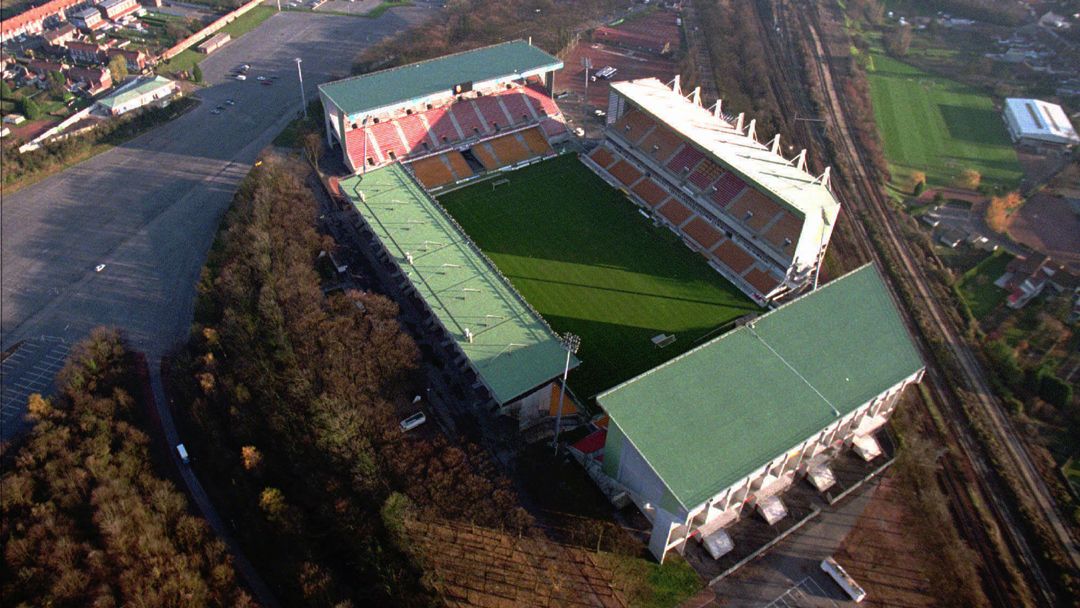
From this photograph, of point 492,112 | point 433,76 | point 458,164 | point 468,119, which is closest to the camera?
point 458,164

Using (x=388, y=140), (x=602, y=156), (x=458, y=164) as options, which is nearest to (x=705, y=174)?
(x=602, y=156)

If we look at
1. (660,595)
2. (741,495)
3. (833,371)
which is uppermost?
(833,371)

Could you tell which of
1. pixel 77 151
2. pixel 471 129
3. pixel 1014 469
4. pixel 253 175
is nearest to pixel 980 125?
pixel 1014 469

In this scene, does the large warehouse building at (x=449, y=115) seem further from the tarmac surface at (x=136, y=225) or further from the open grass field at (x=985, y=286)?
the open grass field at (x=985, y=286)

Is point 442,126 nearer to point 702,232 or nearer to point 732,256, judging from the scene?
point 702,232

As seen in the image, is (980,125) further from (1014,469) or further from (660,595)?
(660,595)

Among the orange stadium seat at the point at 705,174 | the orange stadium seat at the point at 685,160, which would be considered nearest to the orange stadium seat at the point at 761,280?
the orange stadium seat at the point at 705,174
